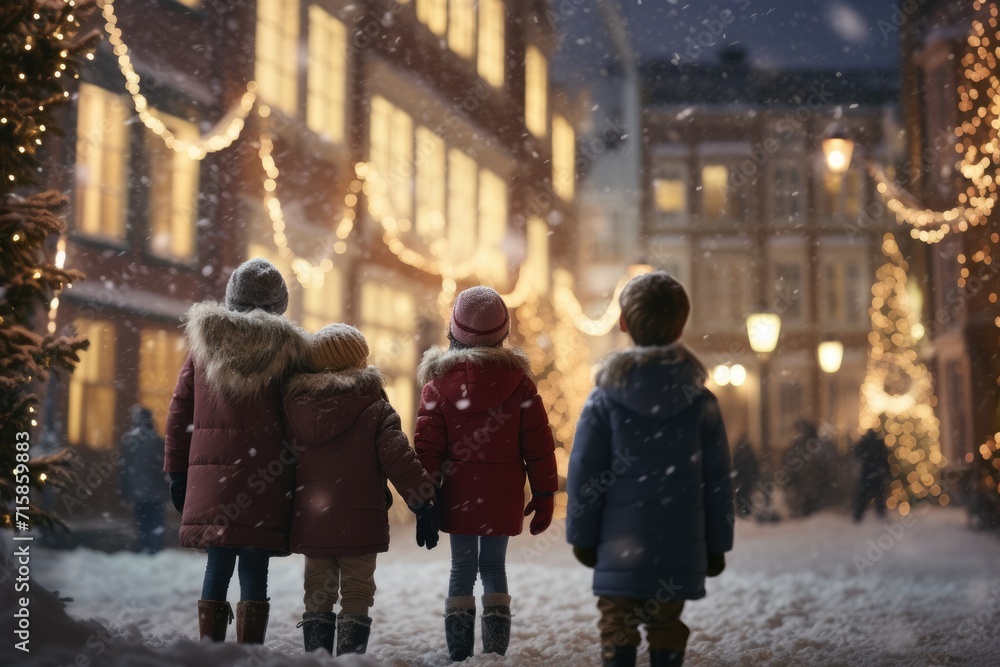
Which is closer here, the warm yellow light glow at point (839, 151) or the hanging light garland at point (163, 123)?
the warm yellow light glow at point (839, 151)

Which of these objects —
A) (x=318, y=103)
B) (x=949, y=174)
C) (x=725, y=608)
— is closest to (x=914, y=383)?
(x=949, y=174)

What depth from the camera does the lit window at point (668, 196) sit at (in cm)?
3550

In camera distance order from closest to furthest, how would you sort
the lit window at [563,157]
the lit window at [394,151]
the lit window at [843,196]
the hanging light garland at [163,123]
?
1. the hanging light garland at [163,123]
2. the lit window at [394,151]
3. the lit window at [563,157]
4. the lit window at [843,196]

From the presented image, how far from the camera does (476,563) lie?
536 cm

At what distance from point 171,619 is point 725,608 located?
4018 mm

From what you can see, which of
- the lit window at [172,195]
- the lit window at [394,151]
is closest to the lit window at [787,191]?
the lit window at [394,151]

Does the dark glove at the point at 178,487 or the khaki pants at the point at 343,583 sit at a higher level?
the dark glove at the point at 178,487

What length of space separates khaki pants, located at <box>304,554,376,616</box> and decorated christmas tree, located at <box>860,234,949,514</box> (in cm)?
1809

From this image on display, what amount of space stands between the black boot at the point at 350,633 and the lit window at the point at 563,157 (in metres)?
19.6

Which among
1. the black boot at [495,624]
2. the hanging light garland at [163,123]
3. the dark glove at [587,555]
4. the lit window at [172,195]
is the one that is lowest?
the black boot at [495,624]

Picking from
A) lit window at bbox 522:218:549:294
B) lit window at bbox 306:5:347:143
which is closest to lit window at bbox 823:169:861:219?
lit window at bbox 522:218:549:294

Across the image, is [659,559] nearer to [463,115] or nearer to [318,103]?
[318,103]

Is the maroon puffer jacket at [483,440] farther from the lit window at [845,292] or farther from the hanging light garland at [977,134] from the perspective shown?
the lit window at [845,292]

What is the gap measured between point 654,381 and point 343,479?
1610 mm
